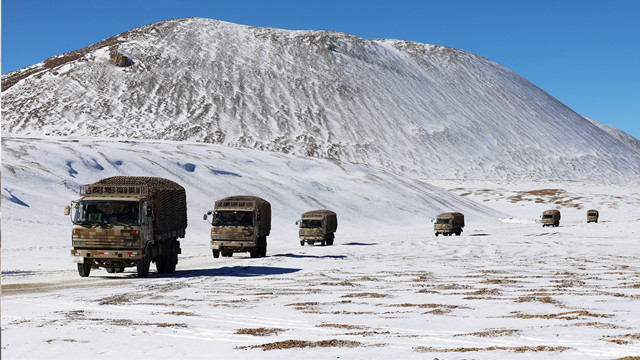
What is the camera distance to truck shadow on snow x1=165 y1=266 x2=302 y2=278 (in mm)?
25344

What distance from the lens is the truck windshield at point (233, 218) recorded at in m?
34.2

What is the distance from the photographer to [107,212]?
889 inches

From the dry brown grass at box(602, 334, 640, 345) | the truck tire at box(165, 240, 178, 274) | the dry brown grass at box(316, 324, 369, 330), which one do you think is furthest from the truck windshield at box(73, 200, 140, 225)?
the dry brown grass at box(602, 334, 640, 345)

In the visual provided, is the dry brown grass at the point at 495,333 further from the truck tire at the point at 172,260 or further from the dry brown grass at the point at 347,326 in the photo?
the truck tire at the point at 172,260

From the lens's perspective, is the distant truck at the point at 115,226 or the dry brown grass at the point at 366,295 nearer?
the dry brown grass at the point at 366,295

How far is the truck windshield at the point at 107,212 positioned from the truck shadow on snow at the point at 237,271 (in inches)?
133

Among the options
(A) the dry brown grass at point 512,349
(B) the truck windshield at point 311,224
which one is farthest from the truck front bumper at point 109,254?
(B) the truck windshield at point 311,224

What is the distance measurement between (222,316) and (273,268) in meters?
14.8

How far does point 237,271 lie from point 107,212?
6317 mm

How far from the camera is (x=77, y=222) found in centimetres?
2238

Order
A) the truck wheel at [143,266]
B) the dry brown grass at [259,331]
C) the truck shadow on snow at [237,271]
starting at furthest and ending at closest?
1. the truck shadow on snow at [237,271]
2. the truck wheel at [143,266]
3. the dry brown grass at [259,331]

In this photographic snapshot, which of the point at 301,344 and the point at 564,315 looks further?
the point at 564,315

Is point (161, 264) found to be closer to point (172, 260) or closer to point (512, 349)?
point (172, 260)

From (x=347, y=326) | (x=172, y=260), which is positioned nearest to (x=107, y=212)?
(x=172, y=260)
